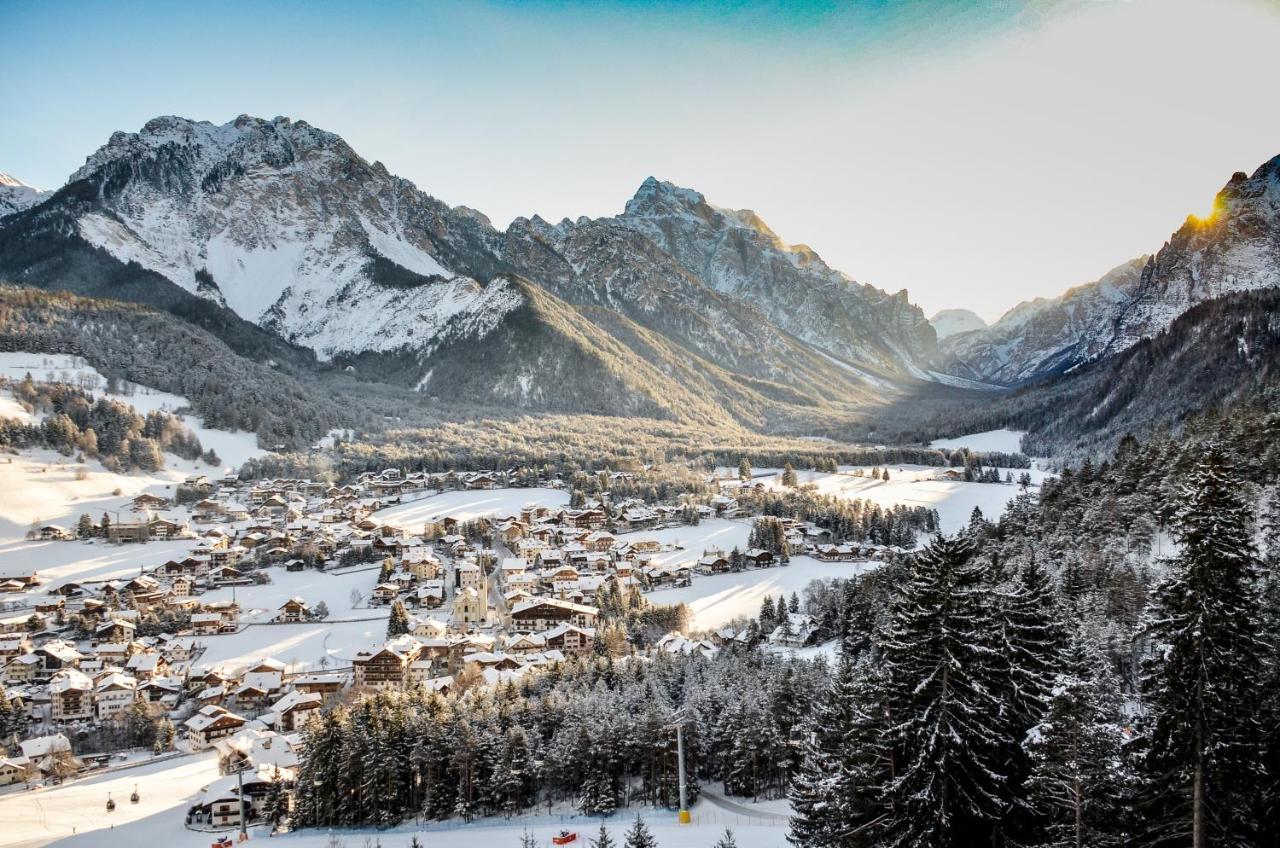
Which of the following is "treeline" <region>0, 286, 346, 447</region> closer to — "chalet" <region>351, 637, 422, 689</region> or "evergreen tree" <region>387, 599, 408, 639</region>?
"evergreen tree" <region>387, 599, 408, 639</region>

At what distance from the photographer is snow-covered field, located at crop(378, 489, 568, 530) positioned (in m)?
91.2

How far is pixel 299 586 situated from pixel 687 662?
132ft

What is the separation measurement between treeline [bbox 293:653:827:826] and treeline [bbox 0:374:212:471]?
Answer: 8274 centimetres

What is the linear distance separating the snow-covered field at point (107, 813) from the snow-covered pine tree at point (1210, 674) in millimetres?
36480

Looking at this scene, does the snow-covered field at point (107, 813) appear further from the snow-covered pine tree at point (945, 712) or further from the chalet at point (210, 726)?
the snow-covered pine tree at point (945, 712)

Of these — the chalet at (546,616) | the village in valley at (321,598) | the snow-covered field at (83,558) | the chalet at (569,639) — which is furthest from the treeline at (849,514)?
the snow-covered field at (83,558)

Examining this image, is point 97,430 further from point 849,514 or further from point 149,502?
point 849,514


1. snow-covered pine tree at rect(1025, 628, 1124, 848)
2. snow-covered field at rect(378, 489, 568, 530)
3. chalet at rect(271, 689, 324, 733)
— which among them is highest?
snow-covered pine tree at rect(1025, 628, 1124, 848)

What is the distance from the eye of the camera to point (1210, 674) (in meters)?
11.6

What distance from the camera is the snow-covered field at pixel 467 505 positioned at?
9119 cm

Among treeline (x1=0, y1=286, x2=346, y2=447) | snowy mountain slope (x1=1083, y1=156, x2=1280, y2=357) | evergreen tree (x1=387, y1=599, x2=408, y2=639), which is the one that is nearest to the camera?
evergreen tree (x1=387, y1=599, x2=408, y2=639)

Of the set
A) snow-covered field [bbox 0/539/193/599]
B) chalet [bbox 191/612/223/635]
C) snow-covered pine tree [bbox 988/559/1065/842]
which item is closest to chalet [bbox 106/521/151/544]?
snow-covered field [bbox 0/539/193/599]

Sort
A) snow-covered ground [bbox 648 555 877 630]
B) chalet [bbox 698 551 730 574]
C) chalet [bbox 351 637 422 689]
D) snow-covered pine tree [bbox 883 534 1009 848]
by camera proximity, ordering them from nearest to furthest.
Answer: snow-covered pine tree [bbox 883 534 1009 848] < chalet [bbox 351 637 422 689] < snow-covered ground [bbox 648 555 877 630] < chalet [bbox 698 551 730 574]

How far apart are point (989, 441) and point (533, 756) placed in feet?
507
